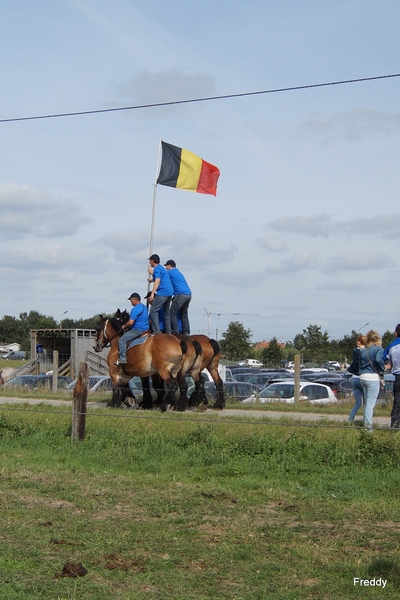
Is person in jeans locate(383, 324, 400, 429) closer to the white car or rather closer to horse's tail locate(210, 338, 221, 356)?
horse's tail locate(210, 338, 221, 356)

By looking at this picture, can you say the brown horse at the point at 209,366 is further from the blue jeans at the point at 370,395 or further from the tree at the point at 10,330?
the tree at the point at 10,330

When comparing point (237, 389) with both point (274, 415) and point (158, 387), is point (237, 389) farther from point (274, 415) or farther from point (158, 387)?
point (274, 415)

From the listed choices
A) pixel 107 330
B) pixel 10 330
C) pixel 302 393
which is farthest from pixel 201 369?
pixel 10 330

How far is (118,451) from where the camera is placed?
1377cm

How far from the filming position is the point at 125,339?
18.3 metres

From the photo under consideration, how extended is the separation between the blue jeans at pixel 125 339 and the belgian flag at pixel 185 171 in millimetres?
5526

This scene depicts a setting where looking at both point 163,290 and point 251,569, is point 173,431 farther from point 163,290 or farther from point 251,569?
point 251,569

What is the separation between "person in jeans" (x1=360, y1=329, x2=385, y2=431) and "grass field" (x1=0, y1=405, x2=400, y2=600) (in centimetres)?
91

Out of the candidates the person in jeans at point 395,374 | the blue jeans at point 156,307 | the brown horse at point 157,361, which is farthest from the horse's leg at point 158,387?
the person in jeans at point 395,374

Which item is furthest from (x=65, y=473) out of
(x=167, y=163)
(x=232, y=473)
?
(x=167, y=163)

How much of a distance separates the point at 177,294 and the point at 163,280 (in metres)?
0.62

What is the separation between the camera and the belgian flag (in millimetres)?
22172

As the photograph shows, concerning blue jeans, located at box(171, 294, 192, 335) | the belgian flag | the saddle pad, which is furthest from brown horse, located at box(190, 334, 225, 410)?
the belgian flag

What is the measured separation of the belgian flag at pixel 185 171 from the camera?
22172 mm
